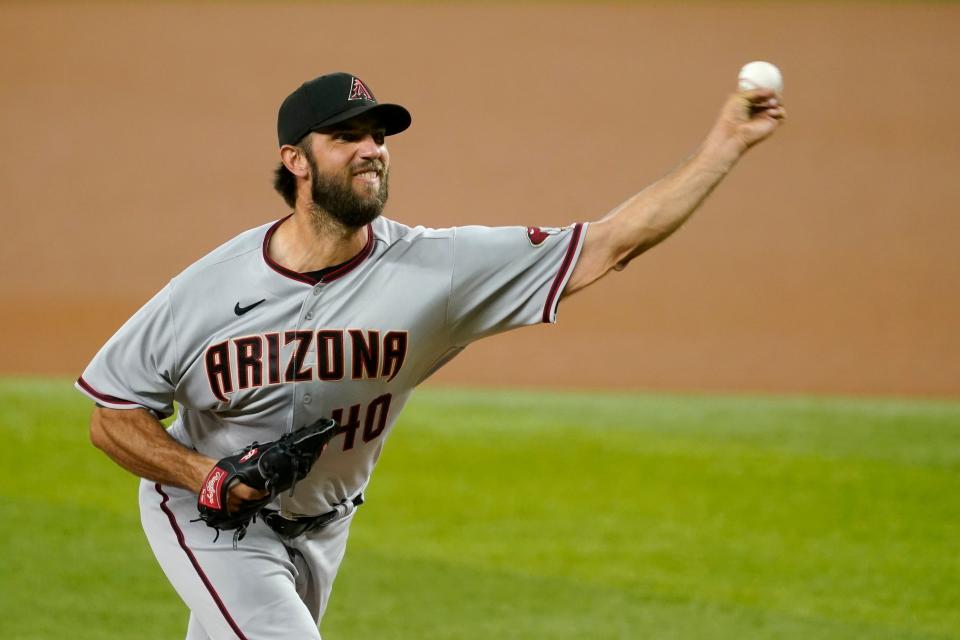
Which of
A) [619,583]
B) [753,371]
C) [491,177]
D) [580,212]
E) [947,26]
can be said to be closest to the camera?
[619,583]

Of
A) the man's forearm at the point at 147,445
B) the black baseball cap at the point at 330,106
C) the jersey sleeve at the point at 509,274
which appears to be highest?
the black baseball cap at the point at 330,106

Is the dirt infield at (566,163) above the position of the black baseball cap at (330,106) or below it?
below

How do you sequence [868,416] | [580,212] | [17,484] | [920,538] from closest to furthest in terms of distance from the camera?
[920,538], [17,484], [868,416], [580,212]

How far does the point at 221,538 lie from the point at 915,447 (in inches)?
260

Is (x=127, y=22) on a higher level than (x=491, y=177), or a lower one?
higher

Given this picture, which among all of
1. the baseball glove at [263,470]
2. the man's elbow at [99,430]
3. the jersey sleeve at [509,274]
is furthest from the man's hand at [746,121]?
the man's elbow at [99,430]

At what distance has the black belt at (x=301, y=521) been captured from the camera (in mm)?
3949

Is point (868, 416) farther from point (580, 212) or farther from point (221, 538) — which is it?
point (221, 538)

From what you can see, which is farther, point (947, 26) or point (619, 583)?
point (947, 26)

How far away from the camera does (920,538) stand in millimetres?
7398

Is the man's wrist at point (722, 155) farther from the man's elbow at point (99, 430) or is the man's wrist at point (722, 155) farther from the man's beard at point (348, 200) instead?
the man's elbow at point (99, 430)

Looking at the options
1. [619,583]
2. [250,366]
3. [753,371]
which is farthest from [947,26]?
[250,366]

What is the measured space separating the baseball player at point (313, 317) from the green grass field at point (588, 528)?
2.15 meters

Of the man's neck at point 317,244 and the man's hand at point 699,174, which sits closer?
the man's hand at point 699,174
